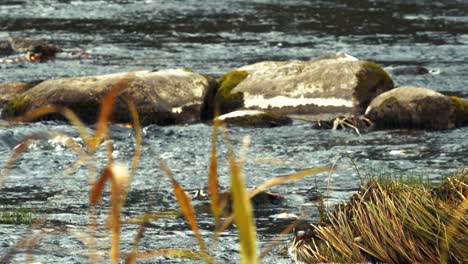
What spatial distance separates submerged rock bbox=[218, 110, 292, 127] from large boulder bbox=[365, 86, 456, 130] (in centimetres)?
115

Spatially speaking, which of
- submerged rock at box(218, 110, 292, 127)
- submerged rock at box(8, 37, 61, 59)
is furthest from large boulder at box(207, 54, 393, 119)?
submerged rock at box(8, 37, 61, 59)

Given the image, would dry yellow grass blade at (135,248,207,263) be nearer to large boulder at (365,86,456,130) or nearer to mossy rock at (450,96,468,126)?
large boulder at (365,86,456,130)

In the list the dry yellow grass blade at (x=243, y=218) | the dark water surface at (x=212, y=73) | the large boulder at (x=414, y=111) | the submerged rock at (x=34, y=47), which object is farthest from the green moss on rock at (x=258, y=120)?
the dry yellow grass blade at (x=243, y=218)

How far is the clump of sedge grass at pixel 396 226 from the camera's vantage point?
18.3 feet

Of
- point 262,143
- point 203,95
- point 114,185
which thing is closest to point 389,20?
point 203,95

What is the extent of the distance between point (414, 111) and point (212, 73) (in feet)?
17.3

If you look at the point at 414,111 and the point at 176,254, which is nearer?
the point at 176,254

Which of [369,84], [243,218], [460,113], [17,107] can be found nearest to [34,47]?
[17,107]

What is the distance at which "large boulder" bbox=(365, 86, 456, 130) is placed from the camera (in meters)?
13.7

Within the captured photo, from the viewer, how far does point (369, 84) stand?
15320mm

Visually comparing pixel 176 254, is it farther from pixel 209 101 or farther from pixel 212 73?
pixel 212 73

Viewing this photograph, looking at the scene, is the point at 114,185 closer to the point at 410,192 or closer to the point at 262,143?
the point at 410,192

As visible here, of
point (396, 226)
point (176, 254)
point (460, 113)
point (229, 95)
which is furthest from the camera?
point (229, 95)

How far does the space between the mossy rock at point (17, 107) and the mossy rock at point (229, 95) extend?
2.52 m
